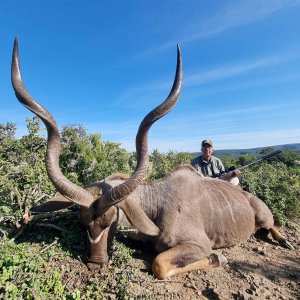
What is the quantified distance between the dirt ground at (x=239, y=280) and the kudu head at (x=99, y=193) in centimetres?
70

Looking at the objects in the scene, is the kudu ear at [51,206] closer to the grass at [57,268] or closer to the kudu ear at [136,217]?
the grass at [57,268]

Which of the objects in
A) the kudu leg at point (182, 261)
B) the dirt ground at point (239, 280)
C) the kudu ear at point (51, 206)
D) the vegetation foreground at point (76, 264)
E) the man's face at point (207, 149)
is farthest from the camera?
the man's face at point (207, 149)

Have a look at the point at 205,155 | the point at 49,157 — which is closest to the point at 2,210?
the point at 49,157

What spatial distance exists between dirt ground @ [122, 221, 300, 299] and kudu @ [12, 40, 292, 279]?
0.17 m

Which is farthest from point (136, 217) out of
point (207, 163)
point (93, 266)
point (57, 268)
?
point (207, 163)

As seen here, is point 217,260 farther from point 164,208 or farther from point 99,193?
point 99,193

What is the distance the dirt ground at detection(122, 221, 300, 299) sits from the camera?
4363mm

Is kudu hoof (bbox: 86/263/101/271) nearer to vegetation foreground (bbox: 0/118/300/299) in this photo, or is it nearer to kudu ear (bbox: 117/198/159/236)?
vegetation foreground (bbox: 0/118/300/299)

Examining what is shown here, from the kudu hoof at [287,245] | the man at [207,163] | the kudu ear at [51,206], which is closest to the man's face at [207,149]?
the man at [207,163]

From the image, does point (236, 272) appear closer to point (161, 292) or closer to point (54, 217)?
point (161, 292)

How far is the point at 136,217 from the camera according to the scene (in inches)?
186

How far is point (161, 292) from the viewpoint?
4.28m

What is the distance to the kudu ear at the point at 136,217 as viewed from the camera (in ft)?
15.4

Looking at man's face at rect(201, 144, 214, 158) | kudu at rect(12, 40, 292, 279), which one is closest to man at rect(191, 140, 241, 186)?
man's face at rect(201, 144, 214, 158)
